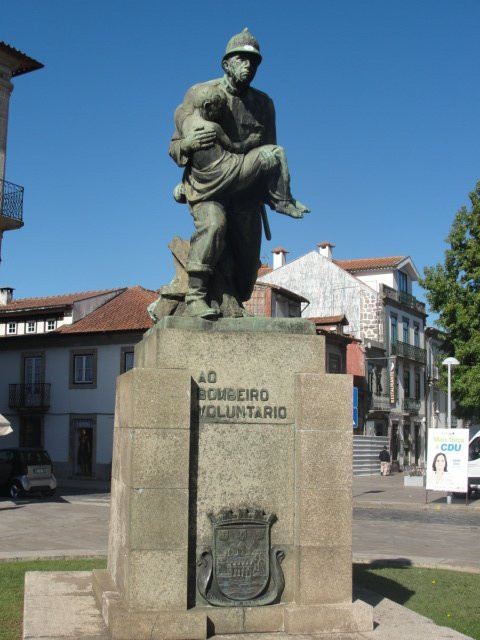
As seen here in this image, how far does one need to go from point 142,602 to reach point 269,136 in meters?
3.79

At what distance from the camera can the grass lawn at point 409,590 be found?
6.78 m

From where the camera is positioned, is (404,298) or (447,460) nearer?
(447,460)

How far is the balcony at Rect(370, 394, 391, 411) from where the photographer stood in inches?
1805

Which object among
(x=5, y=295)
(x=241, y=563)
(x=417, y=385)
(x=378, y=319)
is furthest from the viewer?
(x=417, y=385)

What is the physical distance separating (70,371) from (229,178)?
2991 cm

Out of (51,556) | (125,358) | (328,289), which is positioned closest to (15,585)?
(51,556)

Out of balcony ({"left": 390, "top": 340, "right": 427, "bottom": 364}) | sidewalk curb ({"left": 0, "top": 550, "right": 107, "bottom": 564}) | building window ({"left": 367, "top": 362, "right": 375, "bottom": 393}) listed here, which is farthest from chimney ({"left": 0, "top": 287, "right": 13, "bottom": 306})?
sidewalk curb ({"left": 0, "top": 550, "right": 107, "bottom": 564})

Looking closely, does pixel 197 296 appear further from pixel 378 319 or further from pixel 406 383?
pixel 406 383

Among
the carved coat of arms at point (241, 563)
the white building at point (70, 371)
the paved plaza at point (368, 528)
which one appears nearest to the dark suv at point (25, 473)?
the paved plaza at point (368, 528)

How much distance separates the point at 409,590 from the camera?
26.5ft

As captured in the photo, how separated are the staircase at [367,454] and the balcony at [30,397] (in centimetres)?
1514

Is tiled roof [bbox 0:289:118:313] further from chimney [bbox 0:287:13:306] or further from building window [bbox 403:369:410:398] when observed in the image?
building window [bbox 403:369:410:398]

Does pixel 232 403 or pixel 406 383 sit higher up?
pixel 406 383

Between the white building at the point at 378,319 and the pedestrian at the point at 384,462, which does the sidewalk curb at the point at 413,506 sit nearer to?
the pedestrian at the point at 384,462
